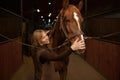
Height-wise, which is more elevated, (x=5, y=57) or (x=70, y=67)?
(x=5, y=57)

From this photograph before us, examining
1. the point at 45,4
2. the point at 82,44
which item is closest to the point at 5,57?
the point at 82,44

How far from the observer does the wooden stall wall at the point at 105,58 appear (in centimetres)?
474

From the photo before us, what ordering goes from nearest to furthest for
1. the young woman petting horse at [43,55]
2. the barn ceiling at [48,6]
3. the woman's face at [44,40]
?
the young woman petting horse at [43,55] → the woman's face at [44,40] → the barn ceiling at [48,6]

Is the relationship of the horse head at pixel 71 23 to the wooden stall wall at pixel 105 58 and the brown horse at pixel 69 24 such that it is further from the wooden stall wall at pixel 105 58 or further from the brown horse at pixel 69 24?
the wooden stall wall at pixel 105 58

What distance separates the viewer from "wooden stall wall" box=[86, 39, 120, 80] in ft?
15.6

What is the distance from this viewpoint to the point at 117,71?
15.1 feet

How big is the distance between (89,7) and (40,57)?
5.11 m

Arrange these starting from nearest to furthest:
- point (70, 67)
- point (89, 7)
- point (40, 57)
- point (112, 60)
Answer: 1. point (40, 57)
2. point (112, 60)
3. point (70, 67)
4. point (89, 7)

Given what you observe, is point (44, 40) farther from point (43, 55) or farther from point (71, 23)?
point (71, 23)

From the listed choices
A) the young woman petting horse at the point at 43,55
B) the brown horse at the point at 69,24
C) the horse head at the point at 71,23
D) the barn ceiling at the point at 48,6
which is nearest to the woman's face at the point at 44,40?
the young woman petting horse at the point at 43,55

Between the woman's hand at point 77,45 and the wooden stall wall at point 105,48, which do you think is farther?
the wooden stall wall at point 105,48

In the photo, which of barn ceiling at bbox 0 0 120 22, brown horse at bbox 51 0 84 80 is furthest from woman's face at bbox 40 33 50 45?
barn ceiling at bbox 0 0 120 22

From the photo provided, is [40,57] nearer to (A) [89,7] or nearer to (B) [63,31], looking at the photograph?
(B) [63,31]

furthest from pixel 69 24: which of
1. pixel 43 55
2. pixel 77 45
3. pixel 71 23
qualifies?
pixel 43 55
